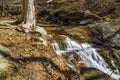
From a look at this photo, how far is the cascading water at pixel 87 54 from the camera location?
10.9m

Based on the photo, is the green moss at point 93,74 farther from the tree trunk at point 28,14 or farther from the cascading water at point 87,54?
the tree trunk at point 28,14

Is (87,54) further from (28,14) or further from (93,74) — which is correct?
(28,14)

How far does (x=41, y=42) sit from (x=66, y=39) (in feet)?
6.40

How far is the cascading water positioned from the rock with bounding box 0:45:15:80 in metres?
2.42

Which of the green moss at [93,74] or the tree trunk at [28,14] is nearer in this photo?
the green moss at [93,74]

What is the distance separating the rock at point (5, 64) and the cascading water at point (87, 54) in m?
2.42

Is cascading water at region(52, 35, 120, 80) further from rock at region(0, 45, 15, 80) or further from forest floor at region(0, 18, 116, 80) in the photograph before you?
rock at region(0, 45, 15, 80)

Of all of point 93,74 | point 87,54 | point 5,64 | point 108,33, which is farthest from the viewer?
point 108,33

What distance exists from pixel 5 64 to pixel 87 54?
3971 millimetres

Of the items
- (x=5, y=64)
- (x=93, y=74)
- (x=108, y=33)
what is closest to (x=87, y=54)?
(x=93, y=74)

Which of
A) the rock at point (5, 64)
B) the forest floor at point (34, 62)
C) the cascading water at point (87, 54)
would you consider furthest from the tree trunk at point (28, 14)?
the rock at point (5, 64)

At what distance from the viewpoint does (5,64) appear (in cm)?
849

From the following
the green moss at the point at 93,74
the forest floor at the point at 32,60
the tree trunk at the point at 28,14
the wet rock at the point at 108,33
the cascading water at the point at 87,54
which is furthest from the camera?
the wet rock at the point at 108,33

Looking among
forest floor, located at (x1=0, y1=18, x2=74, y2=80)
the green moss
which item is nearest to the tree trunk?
forest floor, located at (x1=0, y1=18, x2=74, y2=80)
